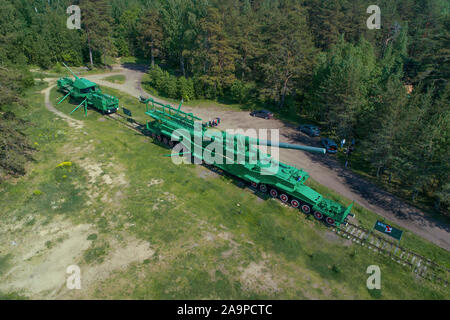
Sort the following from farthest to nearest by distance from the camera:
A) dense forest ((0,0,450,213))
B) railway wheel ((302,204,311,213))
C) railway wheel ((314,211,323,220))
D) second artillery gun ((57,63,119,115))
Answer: second artillery gun ((57,63,119,115)) < dense forest ((0,0,450,213)) < railway wheel ((302,204,311,213)) < railway wheel ((314,211,323,220))

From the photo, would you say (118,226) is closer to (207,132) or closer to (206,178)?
(206,178)

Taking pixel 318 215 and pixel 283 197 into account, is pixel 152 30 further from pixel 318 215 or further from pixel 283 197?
pixel 318 215

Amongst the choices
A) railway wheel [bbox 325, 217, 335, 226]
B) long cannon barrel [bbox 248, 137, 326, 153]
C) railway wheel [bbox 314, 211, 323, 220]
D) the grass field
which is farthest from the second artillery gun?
railway wheel [bbox 325, 217, 335, 226]

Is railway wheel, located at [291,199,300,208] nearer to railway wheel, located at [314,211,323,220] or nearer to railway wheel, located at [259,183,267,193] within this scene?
railway wheel, located at [314,211,323,220]

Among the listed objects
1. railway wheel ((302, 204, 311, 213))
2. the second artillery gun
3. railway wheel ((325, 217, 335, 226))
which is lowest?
railway wheel ((325, 217, 335, 226))

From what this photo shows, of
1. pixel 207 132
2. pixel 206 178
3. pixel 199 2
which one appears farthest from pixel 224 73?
pixel 206 178

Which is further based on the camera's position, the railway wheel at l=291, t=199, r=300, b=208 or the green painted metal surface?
the railway wheel at l=291, t=199, r=300, b=208

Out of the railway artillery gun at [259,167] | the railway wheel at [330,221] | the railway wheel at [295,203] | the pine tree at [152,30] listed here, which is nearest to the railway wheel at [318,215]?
the railway artillery gun at [259,167]
